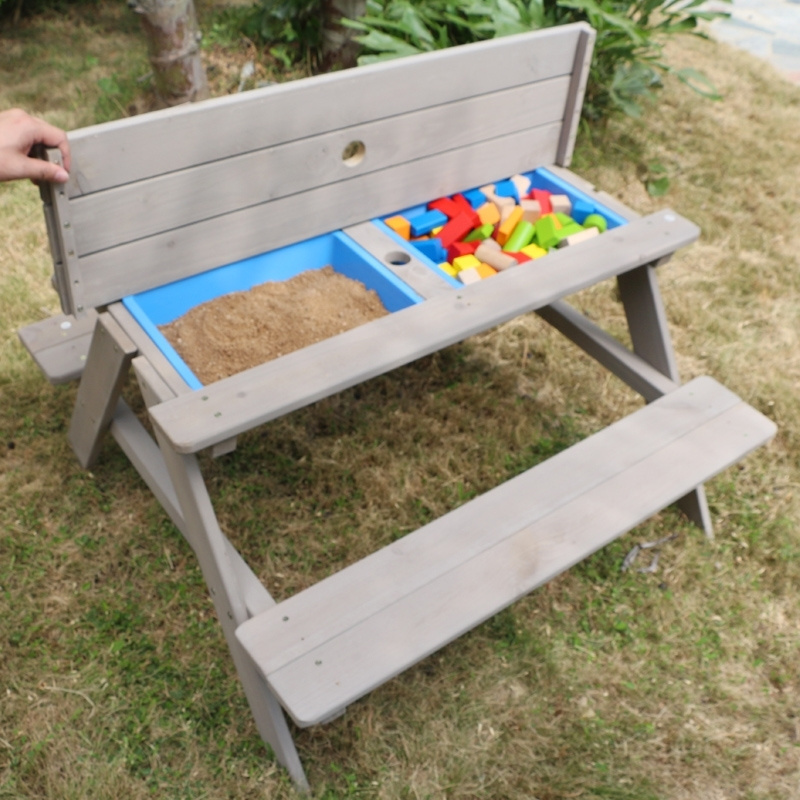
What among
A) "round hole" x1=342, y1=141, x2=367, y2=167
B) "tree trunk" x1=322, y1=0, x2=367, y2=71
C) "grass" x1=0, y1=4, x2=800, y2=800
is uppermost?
"round hole" x1=342, y1=141, x2=367, y2=167

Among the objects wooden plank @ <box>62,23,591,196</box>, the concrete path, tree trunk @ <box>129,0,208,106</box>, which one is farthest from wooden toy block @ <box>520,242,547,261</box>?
the concrete path

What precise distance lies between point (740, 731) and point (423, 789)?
77cm

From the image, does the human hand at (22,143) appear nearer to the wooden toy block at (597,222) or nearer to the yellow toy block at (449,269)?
the yellow toy block at (449,269)

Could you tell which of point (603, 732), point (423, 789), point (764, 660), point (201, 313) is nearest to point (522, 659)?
point (603, 732)

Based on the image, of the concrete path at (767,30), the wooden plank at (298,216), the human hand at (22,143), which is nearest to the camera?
the human hand at (22,143)

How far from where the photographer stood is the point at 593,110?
409 cm

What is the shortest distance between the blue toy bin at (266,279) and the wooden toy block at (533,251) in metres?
0.43

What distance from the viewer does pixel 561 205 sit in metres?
2.40

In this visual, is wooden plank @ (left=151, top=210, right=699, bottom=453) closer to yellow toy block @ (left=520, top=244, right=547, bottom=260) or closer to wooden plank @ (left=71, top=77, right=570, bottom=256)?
yellow toy block @ (left=520, top=244, right=547, bottom=260)

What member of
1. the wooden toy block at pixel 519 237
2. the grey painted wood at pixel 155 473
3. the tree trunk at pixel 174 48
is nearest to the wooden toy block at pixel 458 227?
the wooden toy block at pixel 519 237

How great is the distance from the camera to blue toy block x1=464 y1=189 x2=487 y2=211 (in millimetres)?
2445

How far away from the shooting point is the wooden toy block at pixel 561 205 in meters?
2.40

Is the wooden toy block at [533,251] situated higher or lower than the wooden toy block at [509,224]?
lower

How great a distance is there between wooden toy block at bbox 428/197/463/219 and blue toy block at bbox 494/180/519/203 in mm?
155
